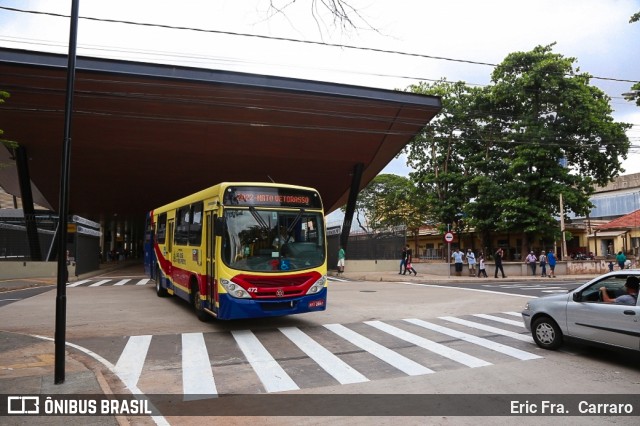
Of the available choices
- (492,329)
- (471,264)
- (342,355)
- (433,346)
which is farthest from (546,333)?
(471,264)

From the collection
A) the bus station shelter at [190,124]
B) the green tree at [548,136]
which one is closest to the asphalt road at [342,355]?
the bus station shelter at [190,124]

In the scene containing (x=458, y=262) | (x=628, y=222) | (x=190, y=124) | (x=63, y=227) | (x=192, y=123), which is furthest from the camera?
(x=628, y=222)

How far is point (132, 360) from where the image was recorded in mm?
7945

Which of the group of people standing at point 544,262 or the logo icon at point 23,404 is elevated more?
the group of people standing at point 544,262

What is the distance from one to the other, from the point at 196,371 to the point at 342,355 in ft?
8.18

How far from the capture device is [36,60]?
23.0 meters

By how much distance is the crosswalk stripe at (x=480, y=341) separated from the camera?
324 inches

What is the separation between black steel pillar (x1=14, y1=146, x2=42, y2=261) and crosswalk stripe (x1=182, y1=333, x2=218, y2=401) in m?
22.8

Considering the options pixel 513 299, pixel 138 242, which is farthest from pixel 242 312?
pixel 138 242

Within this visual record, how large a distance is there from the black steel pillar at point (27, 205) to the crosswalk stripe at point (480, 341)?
24761 mm

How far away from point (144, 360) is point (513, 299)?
13.1 m

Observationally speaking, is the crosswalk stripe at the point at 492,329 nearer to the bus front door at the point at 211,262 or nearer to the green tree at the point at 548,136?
the bus front door at the point at 211,262

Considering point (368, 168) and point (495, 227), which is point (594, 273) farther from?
point (368, 168)

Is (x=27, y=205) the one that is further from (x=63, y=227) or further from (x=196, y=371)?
(x=196, y=371)
